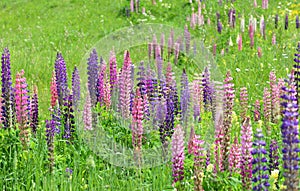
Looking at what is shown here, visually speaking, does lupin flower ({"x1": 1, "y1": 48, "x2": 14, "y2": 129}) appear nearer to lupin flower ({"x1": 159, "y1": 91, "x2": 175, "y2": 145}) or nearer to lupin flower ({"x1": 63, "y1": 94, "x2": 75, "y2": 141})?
lupin flower ({"x1": 63, "y1": 94, "x2": 75, "y2": 141})

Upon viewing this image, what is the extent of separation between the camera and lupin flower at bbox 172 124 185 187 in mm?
3660

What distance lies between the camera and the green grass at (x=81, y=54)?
4.37 m

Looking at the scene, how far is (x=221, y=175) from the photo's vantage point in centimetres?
384

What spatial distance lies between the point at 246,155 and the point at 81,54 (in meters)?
8.50

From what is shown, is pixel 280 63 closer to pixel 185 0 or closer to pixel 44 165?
pixel 44 165

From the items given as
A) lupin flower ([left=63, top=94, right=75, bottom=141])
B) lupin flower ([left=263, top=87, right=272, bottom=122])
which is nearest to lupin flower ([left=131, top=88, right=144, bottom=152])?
lupin flower ([left=63, top=94, right=75, bottom=141])

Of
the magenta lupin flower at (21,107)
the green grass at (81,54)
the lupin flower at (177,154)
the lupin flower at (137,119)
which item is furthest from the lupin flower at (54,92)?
the lupin flower at (177,154)

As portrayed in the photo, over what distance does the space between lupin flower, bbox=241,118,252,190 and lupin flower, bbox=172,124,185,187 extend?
1.60ft

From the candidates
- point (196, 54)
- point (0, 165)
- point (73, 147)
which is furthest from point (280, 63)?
point (0, 165)

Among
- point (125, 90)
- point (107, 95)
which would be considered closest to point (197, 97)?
point (125, 90)

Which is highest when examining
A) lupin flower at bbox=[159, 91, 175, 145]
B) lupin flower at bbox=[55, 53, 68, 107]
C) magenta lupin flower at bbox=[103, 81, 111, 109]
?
lupin flower at bbox=[55, 53, 68, 107]

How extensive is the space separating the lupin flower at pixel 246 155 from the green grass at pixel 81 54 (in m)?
0.65

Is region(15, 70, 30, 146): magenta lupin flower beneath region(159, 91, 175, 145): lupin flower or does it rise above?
above

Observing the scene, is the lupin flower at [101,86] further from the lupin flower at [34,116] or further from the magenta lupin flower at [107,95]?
the lupin flower at [34,116]
